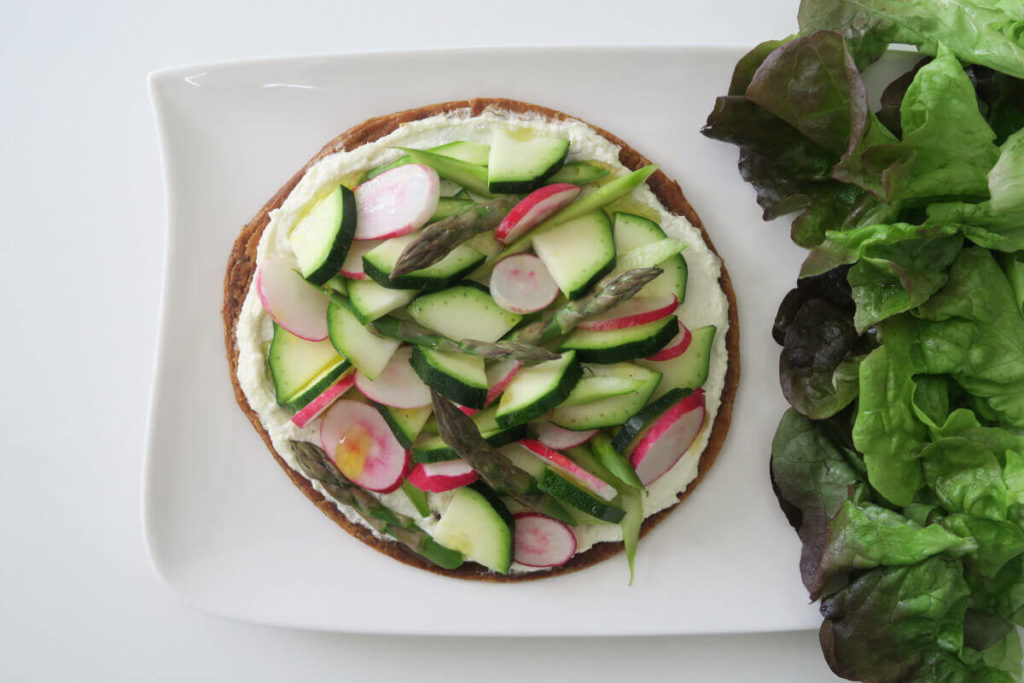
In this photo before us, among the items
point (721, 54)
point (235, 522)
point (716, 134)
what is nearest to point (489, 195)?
point (716, 134)

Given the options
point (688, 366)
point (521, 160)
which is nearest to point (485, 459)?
point (688, 366)

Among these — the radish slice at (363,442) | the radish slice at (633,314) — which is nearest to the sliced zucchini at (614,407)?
the radish slice at (633,314)

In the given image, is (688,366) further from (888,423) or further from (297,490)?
(297,490)

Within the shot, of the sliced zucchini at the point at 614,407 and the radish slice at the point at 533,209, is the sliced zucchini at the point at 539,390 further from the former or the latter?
the radish slice at the point at 533,209

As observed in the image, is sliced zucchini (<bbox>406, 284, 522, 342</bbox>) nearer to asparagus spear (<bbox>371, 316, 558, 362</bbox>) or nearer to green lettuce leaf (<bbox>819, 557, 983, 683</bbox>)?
asparagus spear (<bbox>371, 316, 558, 362</bbox>)

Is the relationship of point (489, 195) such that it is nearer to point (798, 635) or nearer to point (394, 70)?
point (394, 70)

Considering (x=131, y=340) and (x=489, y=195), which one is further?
(x=131, y=340)
